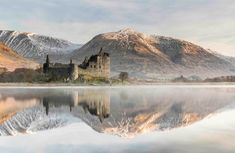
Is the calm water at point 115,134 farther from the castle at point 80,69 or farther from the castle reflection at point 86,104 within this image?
the castle at point 80,69

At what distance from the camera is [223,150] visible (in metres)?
15.7

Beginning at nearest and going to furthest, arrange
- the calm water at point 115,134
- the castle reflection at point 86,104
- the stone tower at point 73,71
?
the calm water at point 115,134 → the castle reflection at point 86,104 → the stone tower at point 73,71

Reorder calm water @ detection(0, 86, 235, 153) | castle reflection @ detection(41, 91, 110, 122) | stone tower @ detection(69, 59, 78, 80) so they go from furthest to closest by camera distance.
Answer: stone tower @ detection(69, 59, 78, 80) < castle reflection @ detection(41, 91, 110, 122) < calm water @ detection(0, 86, 235, 153)

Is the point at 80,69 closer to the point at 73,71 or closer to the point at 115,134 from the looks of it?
the point at 73,71

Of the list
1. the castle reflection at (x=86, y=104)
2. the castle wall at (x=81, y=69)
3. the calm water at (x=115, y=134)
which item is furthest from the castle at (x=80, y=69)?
the calm water at (x=115, y=134)

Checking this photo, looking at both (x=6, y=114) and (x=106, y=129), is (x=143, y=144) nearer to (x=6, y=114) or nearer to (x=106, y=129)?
(x=106, y=129)

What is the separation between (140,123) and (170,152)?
1000 cm

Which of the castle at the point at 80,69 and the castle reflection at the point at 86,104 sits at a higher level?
the castle at the point at 80,69

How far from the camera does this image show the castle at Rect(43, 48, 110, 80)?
136 meters

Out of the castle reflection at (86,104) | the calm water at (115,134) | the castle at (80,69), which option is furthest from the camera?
the castle at (80,69)

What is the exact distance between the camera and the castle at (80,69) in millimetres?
136250

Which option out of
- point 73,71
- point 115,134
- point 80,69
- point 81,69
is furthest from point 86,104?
point 81,69

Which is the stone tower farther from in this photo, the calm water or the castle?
the calm water

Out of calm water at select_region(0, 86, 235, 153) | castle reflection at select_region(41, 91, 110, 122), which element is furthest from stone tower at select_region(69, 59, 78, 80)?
calm water at select_region(0, 86, 235, 153)
